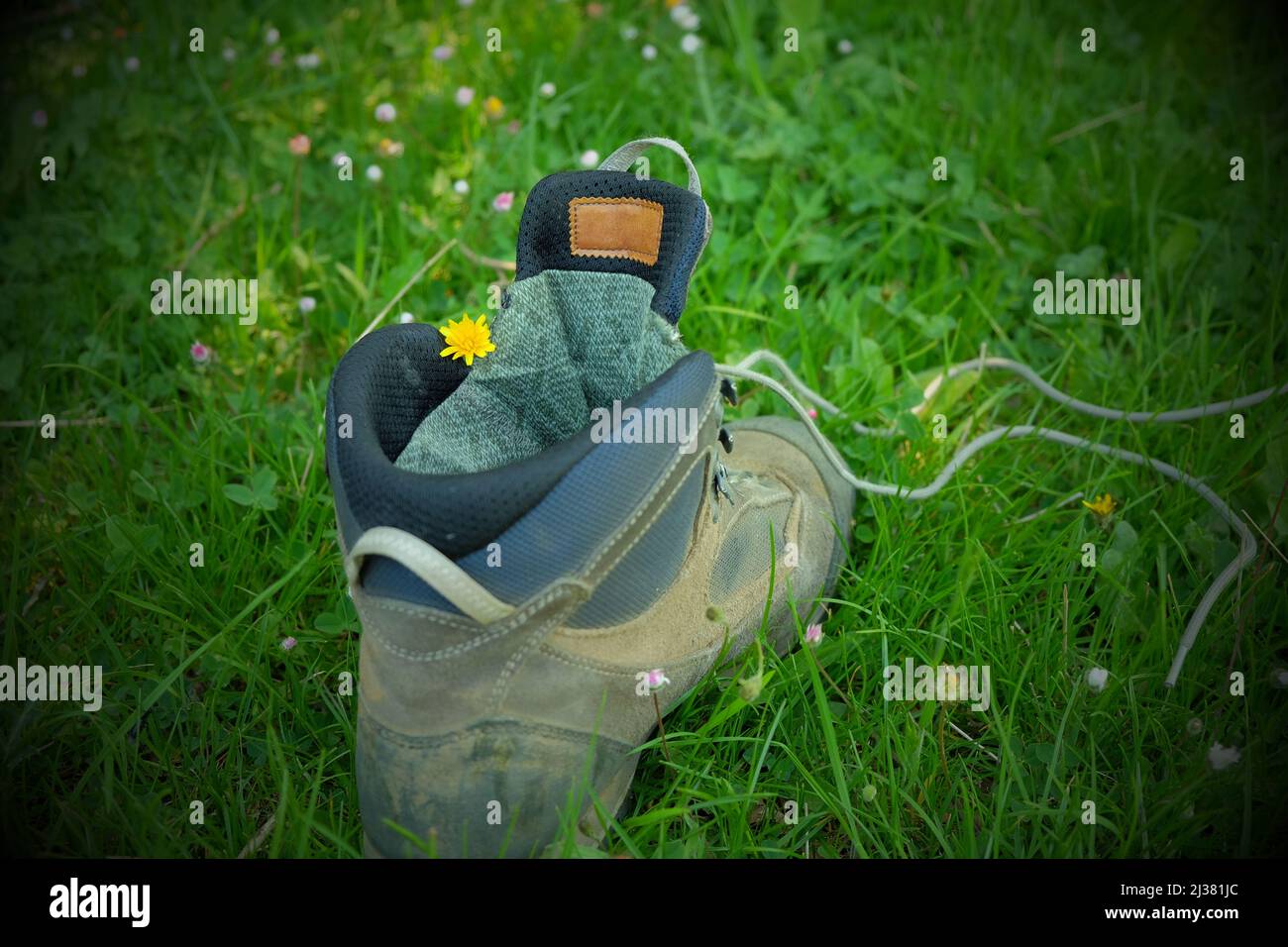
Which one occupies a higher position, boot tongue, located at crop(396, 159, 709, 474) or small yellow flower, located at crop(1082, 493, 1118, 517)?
boot tongue, located at crop(396, 159, 709, 474)

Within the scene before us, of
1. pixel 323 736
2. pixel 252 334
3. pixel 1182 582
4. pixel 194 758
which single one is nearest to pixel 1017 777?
pixel 1182 582

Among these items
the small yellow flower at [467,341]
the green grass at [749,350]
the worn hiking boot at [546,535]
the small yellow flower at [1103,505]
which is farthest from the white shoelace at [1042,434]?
the small yellow flower at [467,341]

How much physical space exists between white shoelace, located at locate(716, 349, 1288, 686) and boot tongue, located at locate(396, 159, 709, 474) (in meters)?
0.21

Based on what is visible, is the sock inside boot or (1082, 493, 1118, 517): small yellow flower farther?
(1082, 493, 1118, 517): small yellow flower

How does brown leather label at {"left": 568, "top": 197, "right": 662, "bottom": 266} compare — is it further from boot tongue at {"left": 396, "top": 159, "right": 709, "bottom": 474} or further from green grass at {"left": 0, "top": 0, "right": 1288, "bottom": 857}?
green grass at {"left": 0, "top": 0, "right": 1288, "bottom": 857}

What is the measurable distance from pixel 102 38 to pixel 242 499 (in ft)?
6.48

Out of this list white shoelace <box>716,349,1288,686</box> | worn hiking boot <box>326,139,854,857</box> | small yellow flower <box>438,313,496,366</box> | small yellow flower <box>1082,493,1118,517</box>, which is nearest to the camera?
worn hiking boot <box>326,139,854,857</box>

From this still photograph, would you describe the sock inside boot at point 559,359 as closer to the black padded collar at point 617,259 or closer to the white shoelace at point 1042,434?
the black padded collar at point 617,259

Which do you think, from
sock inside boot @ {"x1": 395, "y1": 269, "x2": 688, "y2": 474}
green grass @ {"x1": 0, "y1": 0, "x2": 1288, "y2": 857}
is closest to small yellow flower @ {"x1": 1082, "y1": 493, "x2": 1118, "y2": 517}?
green grass @ {"x1": 0, "y1": 0, "x2": 1288, "y2": 857}

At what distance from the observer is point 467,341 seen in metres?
1.70

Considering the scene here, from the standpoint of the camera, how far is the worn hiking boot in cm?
Answer: 142

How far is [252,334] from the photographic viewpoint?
2.58 meters

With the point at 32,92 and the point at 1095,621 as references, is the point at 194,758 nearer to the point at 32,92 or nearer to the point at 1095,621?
the point at 1095,621

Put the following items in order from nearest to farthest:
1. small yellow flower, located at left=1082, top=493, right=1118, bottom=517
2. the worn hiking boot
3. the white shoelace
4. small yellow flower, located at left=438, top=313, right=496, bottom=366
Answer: the worn hiking boot
small yellow flower, located at left=438, top=313, right=496, bottom=366
the white shoelace
small yellow flower, located at left=1082, top=493, right=1118, bottom=517
